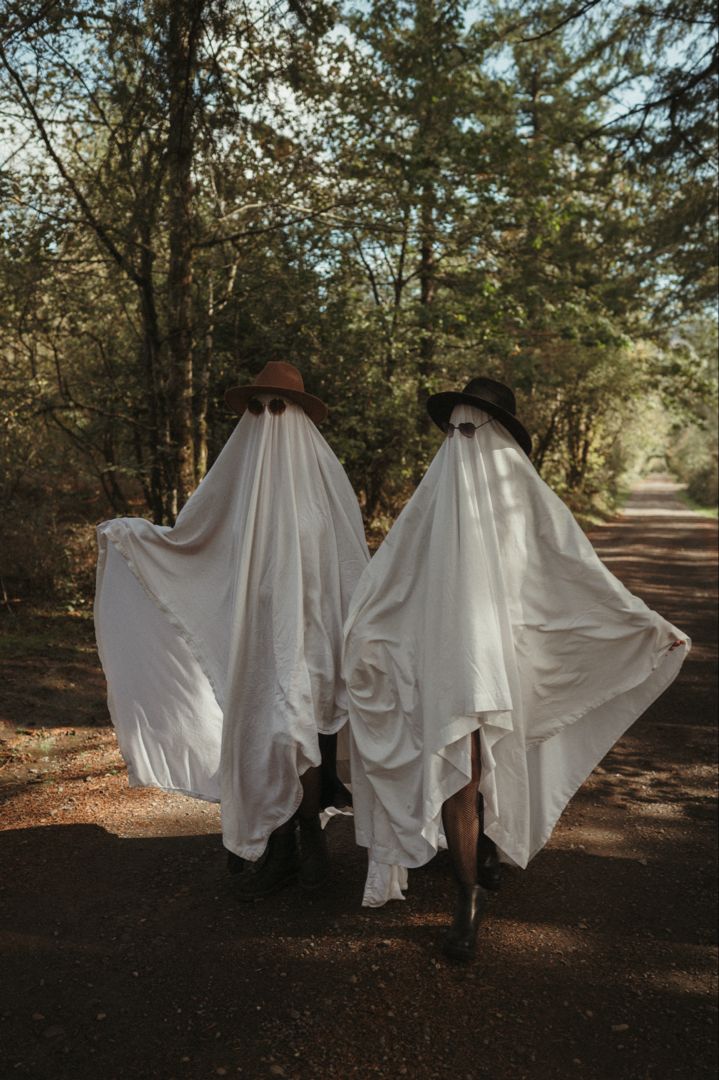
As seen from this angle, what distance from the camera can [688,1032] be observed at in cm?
314

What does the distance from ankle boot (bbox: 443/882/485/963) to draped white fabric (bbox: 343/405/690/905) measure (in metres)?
0.25

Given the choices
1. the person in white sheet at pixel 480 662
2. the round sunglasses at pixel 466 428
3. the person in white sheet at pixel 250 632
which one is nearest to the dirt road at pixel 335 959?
the person in white sheet at pixel 480 662

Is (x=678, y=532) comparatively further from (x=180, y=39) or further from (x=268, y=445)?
(x=268, y=445)

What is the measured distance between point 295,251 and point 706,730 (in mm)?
8332

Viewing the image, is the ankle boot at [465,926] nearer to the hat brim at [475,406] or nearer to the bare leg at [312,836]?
the bare leg at [312,836]

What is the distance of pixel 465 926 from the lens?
3408mm

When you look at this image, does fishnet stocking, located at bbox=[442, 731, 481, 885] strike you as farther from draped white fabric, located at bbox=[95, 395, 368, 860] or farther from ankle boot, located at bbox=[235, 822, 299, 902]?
ankle boot, located at bbox=[235, 822, 299, 902]

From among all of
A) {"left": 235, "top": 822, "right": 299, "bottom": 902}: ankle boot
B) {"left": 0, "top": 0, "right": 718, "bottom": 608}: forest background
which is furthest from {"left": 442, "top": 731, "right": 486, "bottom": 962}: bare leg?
{"left": 0, "top": 0, "right": 718, "bottom": 608}: forest background

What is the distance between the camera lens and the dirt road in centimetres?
285

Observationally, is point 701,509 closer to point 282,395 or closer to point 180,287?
point 180,287

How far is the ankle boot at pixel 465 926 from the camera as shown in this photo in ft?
11.1

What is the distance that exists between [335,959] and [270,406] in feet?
8.12

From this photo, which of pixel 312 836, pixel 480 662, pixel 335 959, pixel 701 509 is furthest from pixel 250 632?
pixel 701 509

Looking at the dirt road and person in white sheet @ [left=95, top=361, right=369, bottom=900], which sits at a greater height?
person in white sheet @ [left=95, top=361, right=369, bottom=900]
